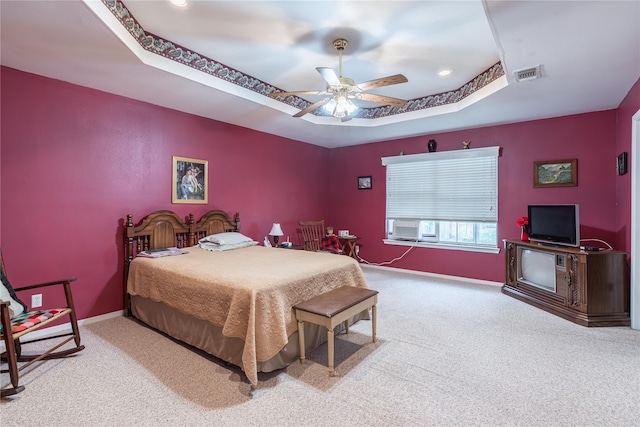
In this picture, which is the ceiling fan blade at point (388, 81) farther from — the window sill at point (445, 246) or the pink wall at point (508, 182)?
the window sill at point (445, 246)

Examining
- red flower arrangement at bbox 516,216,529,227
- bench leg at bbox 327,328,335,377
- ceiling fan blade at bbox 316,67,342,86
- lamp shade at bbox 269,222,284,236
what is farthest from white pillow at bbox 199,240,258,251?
red flower arrangement at bbox 516,216,529,227

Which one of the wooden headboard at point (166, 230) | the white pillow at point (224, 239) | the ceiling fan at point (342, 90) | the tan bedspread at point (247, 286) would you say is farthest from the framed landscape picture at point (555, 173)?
the wooden headboard at point (166, 230)

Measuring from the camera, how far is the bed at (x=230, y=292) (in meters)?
2.18

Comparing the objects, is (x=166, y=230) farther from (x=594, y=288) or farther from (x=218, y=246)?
(x=594, y=288)

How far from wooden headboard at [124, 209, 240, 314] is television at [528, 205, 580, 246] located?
431 cm

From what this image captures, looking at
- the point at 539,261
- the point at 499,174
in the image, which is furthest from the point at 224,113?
the point at 539,261

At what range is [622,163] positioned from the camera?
3.47 meters

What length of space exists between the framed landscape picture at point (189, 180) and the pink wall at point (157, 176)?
91 mm

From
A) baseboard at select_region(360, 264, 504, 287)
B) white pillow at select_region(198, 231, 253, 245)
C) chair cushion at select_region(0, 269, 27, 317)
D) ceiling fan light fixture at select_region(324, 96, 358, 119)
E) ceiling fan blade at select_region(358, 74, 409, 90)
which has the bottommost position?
baseboard at select_region(360, 264, 504, 287)

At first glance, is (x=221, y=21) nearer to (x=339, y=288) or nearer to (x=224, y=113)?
(x=224, y=113)

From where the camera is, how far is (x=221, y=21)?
2.58 meters

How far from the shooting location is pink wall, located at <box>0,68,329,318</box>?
9.37 ft

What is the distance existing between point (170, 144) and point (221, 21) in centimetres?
192

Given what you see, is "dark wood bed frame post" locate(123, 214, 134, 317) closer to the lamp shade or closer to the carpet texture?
the carpet texture
